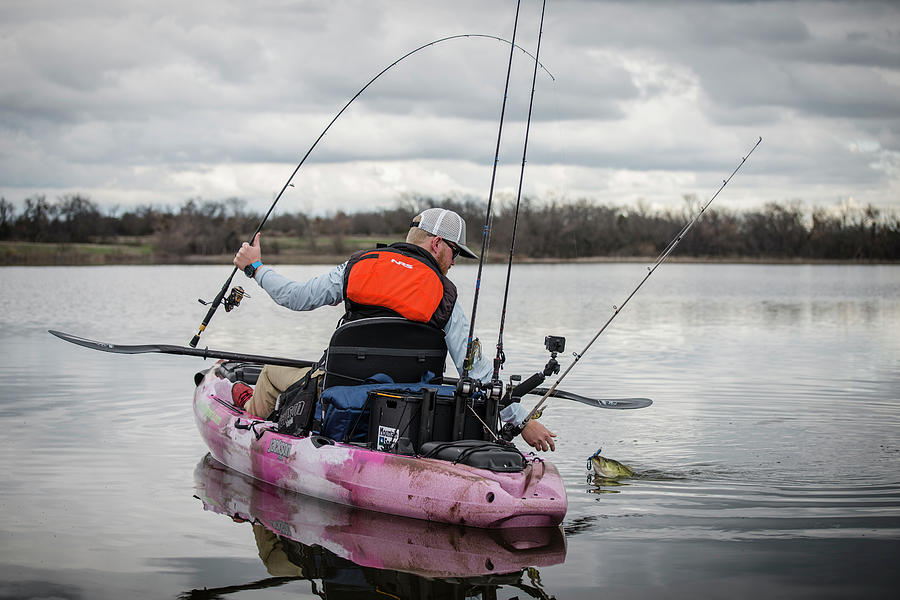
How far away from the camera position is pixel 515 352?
14242 mm

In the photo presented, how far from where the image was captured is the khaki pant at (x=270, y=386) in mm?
6789

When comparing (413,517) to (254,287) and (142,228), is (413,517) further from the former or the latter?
(142,228)

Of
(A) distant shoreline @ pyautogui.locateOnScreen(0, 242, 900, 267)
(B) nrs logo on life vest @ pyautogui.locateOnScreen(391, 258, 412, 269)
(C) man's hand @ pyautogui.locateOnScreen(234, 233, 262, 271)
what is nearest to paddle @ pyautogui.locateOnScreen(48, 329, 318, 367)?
(C) man's hand @ pyautogui.locateOnScreen(234, 233, 262, 271)

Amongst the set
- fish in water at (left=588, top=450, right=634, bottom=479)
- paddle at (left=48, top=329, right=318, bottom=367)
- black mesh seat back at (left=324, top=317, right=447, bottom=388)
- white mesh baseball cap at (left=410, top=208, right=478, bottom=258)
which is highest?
white mesh baseball cap at (left=410, top=208, right=478, bottom=258)

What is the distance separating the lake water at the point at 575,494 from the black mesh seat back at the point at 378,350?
84 cm

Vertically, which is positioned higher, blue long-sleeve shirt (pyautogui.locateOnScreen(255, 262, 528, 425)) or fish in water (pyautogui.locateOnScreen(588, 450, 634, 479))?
blue long-sleeve shirt (pyautogui.locateOnScreen(255, 262, 528, 425))

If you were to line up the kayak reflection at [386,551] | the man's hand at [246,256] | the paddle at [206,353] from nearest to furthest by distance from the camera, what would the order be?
the kayak reflection at [386,551], the man's hand at [246,256], the paddle at [206,353]

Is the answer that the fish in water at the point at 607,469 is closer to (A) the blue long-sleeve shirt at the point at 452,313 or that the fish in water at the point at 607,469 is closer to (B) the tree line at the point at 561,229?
(A) the blue long-sleeve shirt at the point at 452,313

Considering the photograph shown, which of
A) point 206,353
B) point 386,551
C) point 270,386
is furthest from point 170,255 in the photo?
point 386,551

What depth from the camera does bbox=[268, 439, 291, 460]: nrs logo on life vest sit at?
6.44m

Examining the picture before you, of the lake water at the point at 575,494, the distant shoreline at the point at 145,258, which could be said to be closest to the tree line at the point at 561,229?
the distant shoreline at the point at 145,258

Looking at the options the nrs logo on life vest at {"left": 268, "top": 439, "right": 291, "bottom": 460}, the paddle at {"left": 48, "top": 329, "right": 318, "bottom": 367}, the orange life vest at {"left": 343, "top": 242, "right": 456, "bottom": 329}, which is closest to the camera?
the orange life vest at {"left": 343, "top": 242, "right": 456, "bottom": 329}

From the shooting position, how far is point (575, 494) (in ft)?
21.3

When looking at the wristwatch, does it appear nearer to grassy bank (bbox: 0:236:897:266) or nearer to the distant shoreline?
grassy bank (bbox: 0:236:897:266)
